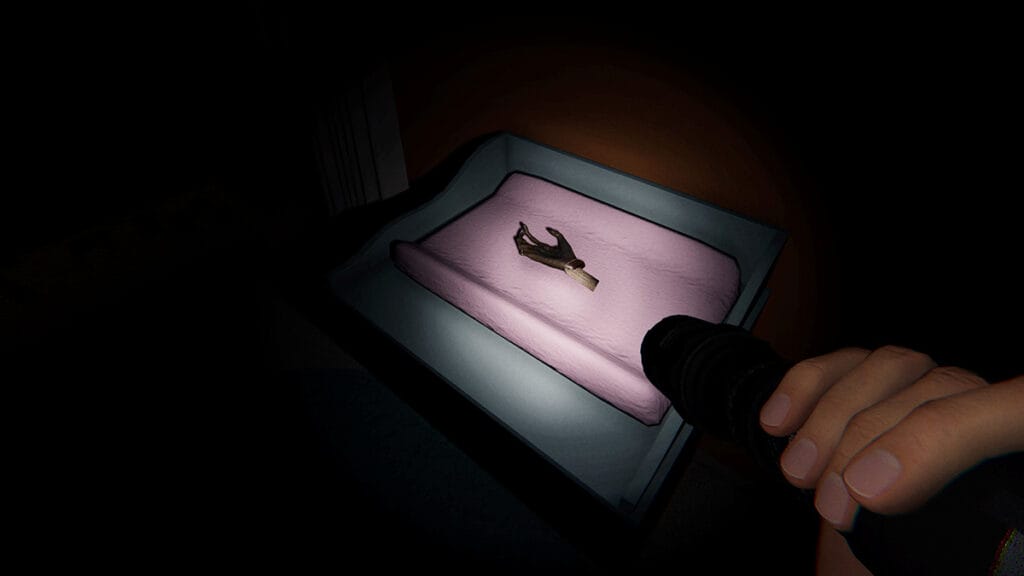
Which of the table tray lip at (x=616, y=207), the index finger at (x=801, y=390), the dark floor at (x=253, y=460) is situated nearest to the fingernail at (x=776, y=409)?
the index finger at (x=801, y=390)

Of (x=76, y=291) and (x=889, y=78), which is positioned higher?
(x=889, y=78)

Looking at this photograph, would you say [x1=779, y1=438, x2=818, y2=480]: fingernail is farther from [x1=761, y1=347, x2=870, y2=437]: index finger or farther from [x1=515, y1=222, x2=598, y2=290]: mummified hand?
[x1=515, y1=222, x2=598, y2=290]: mummified hand

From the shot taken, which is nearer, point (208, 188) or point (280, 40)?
point (280, 40)

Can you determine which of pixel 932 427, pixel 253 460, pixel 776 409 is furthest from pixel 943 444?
pixel 253 460

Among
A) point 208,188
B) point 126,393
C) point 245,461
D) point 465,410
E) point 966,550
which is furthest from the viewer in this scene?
point 208,188

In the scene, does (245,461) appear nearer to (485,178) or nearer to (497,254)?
(497,254)

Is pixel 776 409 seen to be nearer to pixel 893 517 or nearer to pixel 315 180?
pixel 893 517

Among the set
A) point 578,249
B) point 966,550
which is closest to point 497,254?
point 578,249
